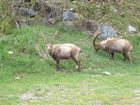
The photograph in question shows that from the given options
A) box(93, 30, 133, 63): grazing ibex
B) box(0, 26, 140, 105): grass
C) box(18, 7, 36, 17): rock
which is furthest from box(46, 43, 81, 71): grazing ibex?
box(18, 7, 36, 17): rock

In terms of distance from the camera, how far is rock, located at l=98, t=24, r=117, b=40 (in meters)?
21.3

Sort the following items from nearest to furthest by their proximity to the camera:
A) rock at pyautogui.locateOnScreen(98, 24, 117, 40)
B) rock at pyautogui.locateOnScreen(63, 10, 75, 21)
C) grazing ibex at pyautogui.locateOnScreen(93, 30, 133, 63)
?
1. grazing ibex at pyautogui.locateOnScreen(93, 30, 133, 63)
2. rock at pyautogui.locateOnScreen(98, 24, 117, 40)
3. rock at pyautogui.locateOnScreen(63, 10, 75, 21)

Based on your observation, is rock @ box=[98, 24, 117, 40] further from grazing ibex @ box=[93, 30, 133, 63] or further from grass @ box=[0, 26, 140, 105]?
grazing ibex @ box=[93, 30, 133, 63]

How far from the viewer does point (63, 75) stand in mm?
16578

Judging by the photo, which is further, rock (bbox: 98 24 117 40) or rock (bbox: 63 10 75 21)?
rock (bbox: 63 10 75 21)

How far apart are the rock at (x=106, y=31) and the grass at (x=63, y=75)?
787 millimetres

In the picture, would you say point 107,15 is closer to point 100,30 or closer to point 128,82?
point 100,30

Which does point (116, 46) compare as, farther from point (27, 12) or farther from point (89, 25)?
point (27, 12)

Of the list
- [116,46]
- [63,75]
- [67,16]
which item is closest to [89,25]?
[67,16]

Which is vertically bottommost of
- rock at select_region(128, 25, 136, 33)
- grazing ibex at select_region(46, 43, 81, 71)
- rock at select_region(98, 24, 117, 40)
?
rock at select_region(128, 25, 136, 33)

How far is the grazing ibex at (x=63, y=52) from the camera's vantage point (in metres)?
17.5

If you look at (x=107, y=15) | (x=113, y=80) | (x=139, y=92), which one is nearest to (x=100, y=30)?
(x=107, y=15)

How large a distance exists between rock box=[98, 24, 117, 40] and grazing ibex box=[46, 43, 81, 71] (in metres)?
3.91

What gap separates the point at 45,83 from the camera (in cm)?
1533
